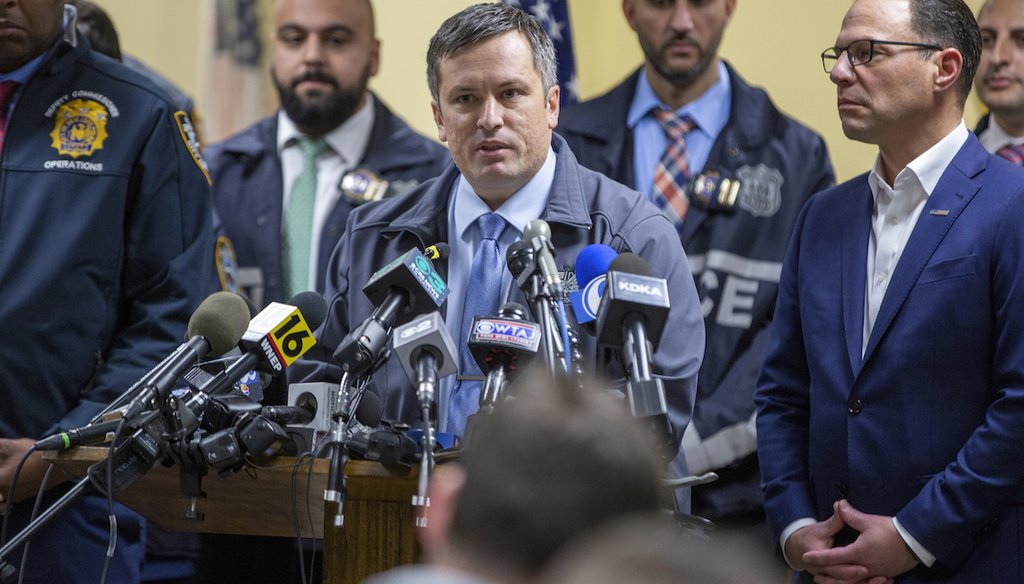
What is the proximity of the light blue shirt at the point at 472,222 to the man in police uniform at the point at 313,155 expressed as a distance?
1.52m

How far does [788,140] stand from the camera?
14.9ft

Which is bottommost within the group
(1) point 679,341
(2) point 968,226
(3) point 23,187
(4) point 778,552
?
(4) point 778,552

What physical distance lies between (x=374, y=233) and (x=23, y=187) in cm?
93

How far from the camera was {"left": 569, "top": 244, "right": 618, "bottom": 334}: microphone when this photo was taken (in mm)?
2518

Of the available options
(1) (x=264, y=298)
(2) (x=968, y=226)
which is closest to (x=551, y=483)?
(2) (x=968, y=226)

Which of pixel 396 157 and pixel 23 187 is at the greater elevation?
pixel 396 157

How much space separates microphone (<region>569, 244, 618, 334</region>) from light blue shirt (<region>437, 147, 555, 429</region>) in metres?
0.57

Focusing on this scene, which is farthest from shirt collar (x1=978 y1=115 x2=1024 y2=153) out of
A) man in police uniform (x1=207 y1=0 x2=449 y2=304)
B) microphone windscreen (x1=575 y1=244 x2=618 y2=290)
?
microphone windscreen (x1=575 y1=244 x2=618 y2=290)

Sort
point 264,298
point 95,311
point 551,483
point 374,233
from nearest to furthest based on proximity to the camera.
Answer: point 551,483 < point 374,233 < point 95,311 < point 264,298

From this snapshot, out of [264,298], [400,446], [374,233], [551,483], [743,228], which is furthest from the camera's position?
[264,298]

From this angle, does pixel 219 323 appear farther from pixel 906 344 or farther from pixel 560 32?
pixel 560 32

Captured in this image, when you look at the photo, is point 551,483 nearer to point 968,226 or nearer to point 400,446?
point 400,446

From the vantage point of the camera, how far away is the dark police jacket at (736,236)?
163 inches

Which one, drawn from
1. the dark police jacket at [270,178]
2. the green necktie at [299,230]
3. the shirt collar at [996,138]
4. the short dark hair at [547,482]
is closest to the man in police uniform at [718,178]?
the shirt collar at [996,138]
